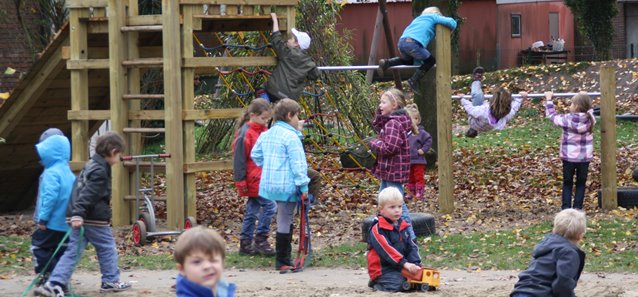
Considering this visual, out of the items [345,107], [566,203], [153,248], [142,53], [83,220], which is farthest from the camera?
[345,107]

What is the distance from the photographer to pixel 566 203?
13.6m

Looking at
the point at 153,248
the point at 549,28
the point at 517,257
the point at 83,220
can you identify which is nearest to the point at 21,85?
the point at 153,248

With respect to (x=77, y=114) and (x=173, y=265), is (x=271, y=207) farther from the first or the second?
(x=77, y=114)

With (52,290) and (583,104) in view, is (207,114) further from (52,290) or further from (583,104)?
(583,104)

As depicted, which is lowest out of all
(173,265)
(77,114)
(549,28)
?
(173,265)

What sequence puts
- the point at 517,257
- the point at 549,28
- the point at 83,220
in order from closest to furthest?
the point at 83,220
the point at 517,257
the point at 549,28

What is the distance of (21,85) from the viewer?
45.8 feet

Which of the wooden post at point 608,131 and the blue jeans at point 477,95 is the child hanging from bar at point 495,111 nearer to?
the blue jeans at point 477,95

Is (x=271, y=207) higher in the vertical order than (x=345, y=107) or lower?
lower

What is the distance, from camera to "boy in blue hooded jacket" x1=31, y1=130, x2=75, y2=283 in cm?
911

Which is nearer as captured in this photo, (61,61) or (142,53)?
(61,61)

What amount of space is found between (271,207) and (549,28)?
116 ft

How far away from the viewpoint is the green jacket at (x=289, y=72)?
13.3m

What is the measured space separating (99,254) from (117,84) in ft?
14.2
